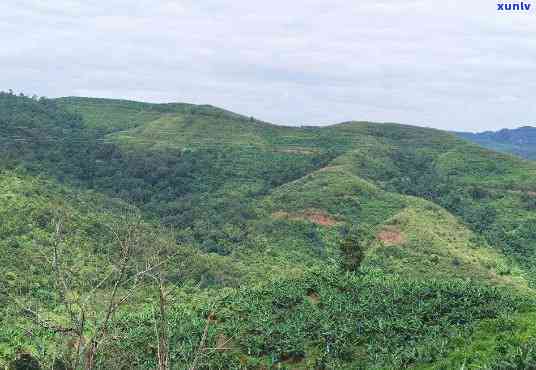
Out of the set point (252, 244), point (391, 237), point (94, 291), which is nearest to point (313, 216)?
point (252, 244)

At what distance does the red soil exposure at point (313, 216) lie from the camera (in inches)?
2616

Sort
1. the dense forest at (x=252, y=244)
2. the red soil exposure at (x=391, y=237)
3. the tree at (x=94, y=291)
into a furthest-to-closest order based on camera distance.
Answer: the red soil exposure at (x=391, y=237) → the dense forest at (x=252, y=244) → the tree at (x=94, y=291)

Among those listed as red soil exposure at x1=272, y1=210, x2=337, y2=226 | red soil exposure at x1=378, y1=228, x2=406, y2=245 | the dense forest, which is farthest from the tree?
red soil exposure at x1=272, y1=210, x2=337, y2=226

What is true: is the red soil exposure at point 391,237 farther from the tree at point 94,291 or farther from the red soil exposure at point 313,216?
the tree at point 94,291

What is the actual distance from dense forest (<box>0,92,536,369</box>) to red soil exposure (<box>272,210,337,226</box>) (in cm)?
29

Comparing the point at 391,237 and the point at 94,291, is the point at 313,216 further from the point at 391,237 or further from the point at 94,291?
the point at 94,291

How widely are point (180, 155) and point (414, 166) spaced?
4721 centimetres

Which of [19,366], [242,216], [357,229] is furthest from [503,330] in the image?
[242,216]

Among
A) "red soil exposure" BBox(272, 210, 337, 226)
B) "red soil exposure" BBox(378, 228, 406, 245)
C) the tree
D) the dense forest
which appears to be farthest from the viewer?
"red soil exposure" BBox(272, 210, 337, 226)

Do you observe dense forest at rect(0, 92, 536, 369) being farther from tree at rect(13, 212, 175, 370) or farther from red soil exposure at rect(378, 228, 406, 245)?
red soil exposure at rect(378, 228, 406, 245)

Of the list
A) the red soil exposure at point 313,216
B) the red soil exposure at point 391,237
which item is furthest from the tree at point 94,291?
the red soil exposure at point 313,216

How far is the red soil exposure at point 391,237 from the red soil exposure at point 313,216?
825 centimetres

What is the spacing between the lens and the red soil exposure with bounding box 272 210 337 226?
66438 millimetres

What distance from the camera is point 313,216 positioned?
Answer: 68000mm
